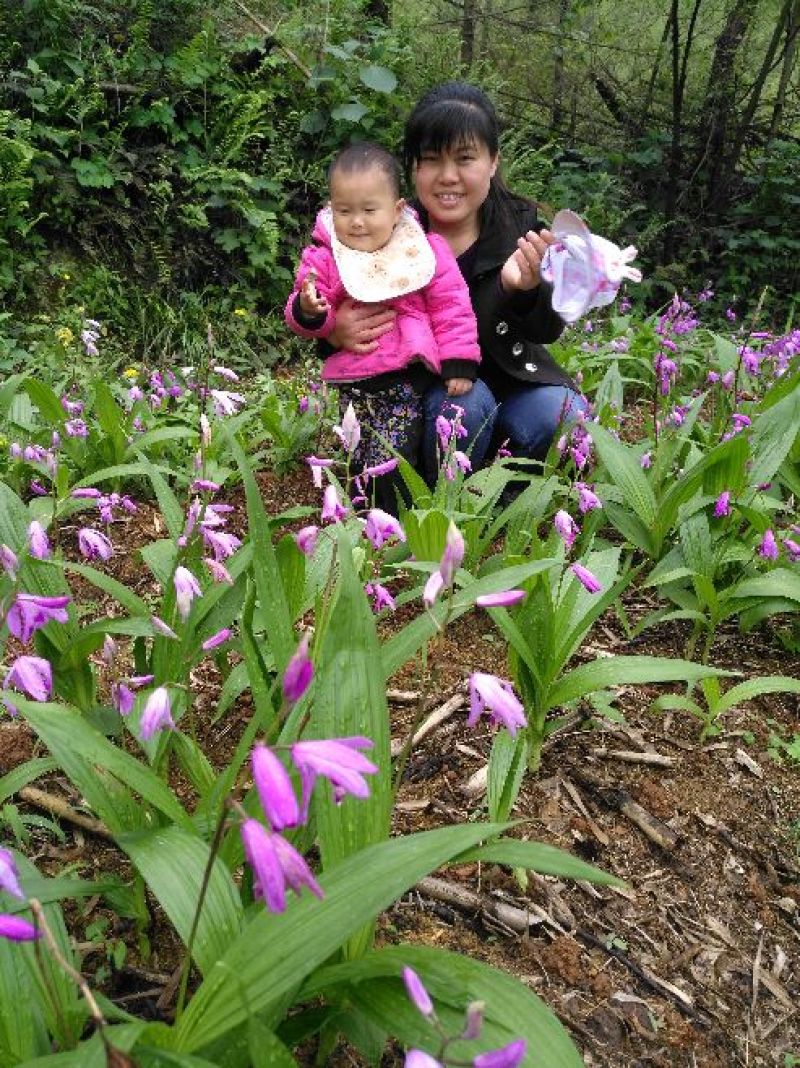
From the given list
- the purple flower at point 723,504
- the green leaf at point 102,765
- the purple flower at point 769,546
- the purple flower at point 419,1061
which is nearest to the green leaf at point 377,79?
the purple flower at point 723,504

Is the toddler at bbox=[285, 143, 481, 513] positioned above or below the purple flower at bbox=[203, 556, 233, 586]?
above

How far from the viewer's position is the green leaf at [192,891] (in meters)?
1.08

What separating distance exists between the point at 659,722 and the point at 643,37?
13.0m

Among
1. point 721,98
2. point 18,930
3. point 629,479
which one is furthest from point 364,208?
point 721,98

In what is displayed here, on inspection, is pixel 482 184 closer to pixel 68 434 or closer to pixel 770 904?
pixel 68 434

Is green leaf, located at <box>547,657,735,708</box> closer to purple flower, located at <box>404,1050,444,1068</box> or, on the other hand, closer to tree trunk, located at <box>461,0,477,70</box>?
purple flower, located at <box>404,1050,444,1068</box>

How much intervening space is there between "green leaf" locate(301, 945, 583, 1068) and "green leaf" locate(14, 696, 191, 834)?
344 mm

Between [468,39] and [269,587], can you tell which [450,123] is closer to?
[269,587]

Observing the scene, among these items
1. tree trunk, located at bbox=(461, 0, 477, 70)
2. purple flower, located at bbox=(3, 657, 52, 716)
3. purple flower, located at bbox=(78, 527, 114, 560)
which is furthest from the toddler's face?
tree trunk, located at bbox=(461, 0, 477, 70)

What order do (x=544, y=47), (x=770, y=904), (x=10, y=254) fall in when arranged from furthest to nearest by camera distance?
(x=544, y=47) < (x=10, y=254) < (x=770, y=904)

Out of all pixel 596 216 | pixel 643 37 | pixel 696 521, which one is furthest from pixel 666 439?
pixel 643 37

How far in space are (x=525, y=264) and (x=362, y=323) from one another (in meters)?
0.73

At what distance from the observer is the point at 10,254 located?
18.2ft

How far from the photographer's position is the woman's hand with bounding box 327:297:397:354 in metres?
3.09
